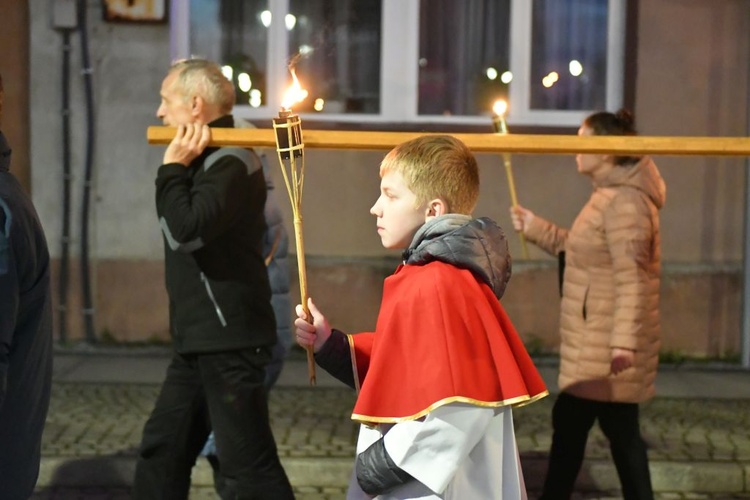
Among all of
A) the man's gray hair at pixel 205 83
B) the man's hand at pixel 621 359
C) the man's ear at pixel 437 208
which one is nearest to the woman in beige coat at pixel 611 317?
the man's hand at pixel 621 359

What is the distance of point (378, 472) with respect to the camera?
318 centimetres

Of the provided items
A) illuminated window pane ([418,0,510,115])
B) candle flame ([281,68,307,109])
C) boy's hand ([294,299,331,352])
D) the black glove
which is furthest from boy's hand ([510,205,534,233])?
illuminated window pane ([418,0,510,115])

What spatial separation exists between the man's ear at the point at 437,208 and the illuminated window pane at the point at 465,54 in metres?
6.70

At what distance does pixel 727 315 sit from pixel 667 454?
3184 millimetres

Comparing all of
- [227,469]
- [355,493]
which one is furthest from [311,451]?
[355,493]

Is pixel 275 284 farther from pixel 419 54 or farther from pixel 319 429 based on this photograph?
pixel 419 54

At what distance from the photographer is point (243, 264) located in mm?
5004

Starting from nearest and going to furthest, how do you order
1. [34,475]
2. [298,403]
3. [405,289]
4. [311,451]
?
[405,289]
[34,475]
[311,451]
[298,403]

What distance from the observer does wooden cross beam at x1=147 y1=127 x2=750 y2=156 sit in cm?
389

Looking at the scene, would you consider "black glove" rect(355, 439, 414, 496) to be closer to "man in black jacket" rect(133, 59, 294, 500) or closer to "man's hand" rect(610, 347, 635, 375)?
"man in black jacket" rect(133, 59, 294, 500)

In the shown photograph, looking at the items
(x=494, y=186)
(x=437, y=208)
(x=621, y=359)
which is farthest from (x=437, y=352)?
(x=494, y=186)

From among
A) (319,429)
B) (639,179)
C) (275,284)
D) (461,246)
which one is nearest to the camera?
(461,246)

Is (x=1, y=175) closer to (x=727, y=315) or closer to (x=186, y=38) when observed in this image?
(x=186, y=38)

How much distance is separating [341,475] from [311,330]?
9.90 ft
